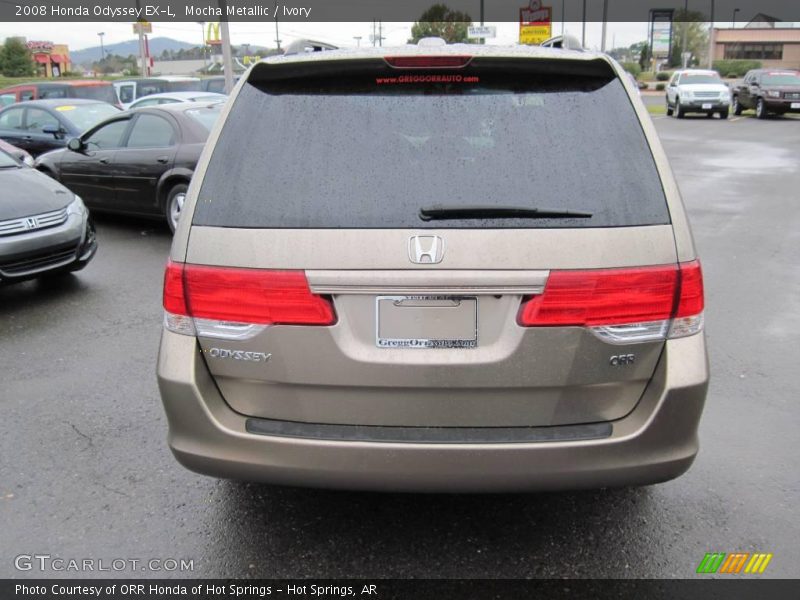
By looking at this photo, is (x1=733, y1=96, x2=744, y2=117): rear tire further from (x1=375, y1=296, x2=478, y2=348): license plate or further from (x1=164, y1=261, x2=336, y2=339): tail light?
(x1=164, y1=261, x2=336, y2=339): tail light

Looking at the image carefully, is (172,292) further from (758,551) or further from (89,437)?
(758,551)

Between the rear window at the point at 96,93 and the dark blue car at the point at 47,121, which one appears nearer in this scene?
the dark blue car at the point at 47,121

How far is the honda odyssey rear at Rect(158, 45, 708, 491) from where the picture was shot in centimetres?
243

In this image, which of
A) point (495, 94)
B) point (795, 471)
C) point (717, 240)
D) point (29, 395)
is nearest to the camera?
point (495, 94)

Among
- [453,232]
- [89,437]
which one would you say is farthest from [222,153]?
[89,437]

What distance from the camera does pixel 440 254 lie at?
2.39 m

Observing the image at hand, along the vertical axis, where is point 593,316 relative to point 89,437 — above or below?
above

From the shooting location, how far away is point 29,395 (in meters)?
4.61

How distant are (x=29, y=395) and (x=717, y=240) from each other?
292 inches

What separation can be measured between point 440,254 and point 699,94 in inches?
1207

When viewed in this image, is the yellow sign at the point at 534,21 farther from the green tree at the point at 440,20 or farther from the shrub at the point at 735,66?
the shrub at the point at 735,66

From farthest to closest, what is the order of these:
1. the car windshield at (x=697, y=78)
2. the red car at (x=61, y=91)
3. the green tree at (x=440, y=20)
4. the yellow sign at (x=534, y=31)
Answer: the green tree at (x=440, y=20), the car windshield at (x=697, y=78), the yellow sign at (x=534, y=31), the red car at (x=61, y=91)

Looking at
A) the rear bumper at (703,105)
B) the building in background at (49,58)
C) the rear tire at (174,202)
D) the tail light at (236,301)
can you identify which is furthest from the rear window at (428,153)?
the building in background at (49,58)

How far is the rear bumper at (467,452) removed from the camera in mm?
2508
